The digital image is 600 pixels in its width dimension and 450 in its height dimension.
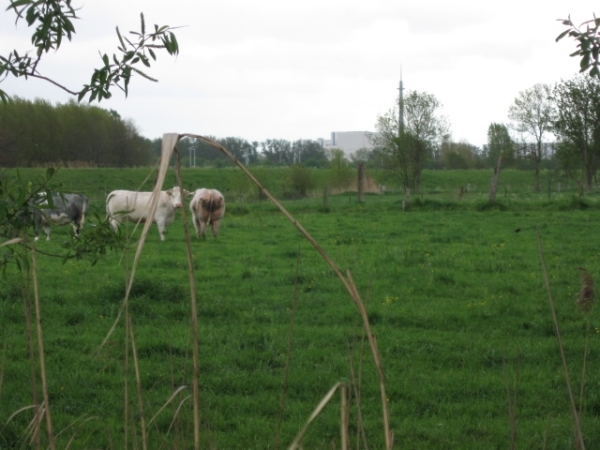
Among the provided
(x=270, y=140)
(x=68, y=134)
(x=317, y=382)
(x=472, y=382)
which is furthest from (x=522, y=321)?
(x=68, y=134)

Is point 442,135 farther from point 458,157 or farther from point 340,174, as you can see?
point 458,157

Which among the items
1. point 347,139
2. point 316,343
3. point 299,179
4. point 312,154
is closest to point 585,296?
point 316,343

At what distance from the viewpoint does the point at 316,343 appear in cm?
700

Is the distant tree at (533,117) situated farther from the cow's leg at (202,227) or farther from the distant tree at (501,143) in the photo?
the cow's leg at (202,227)

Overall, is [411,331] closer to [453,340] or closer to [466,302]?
[453,340]

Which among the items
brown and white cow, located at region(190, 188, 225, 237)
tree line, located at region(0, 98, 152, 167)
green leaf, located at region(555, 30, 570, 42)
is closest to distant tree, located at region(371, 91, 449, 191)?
tree line, located at region(0, 98, 152, 167)

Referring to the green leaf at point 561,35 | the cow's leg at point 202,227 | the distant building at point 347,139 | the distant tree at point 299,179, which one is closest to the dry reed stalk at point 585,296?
the green leaf at point 561,35

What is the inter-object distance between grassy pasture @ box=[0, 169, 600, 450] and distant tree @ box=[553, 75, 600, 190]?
2889cm

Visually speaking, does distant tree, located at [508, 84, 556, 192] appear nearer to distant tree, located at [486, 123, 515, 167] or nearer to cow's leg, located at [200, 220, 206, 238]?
distant tree, located at [486, 123, 515, 167]

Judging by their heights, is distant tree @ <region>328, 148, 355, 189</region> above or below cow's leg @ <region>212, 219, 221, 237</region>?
above

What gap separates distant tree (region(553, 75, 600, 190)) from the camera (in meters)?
41.2

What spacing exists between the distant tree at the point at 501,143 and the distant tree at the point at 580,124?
23.2 feet

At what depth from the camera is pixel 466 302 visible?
8.89m

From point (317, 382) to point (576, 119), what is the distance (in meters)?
40.6
